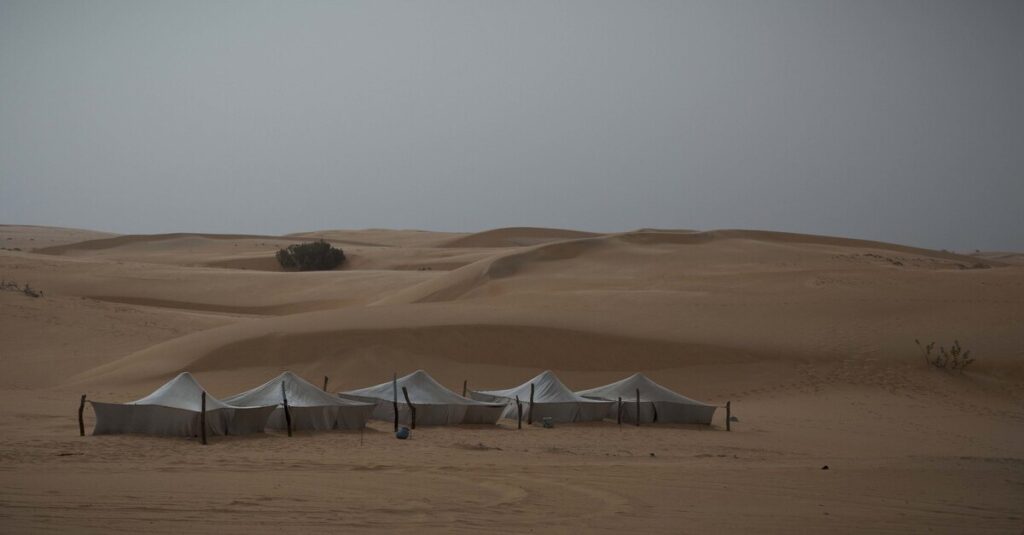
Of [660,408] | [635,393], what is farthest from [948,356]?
[635,393]

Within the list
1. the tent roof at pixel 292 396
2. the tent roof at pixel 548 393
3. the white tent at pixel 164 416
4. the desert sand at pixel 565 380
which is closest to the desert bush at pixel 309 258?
the desert sand at pixel 565 380

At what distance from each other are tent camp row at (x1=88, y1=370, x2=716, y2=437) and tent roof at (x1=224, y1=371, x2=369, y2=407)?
0.8 inches

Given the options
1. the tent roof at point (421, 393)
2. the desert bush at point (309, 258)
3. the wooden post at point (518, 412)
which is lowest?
the wooden post at point (518, 412)

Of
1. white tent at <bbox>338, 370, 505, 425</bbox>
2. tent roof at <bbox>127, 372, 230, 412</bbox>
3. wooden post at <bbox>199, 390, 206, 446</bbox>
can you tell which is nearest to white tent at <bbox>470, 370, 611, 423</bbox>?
white tent at <bbox>338, 370, 505, 425</bbox>

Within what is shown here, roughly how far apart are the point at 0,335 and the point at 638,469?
2580 cm

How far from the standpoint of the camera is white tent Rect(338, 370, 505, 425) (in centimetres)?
2419

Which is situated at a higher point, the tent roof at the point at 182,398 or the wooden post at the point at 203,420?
the tent roof at the point at 182,398

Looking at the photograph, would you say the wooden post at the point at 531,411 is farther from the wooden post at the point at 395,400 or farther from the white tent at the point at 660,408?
the wooden post at the point at 395,400

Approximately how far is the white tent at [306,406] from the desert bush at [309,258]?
145 feet

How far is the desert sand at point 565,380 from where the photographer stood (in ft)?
44.2

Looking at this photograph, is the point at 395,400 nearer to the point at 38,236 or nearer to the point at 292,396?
the point at 292,396

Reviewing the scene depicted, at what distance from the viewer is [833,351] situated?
1286 inches

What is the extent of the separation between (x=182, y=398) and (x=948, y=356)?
21.9 meters

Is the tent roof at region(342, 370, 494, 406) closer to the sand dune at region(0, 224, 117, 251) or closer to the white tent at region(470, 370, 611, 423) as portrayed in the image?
the white tent at region(470, 370, 611, 423)
